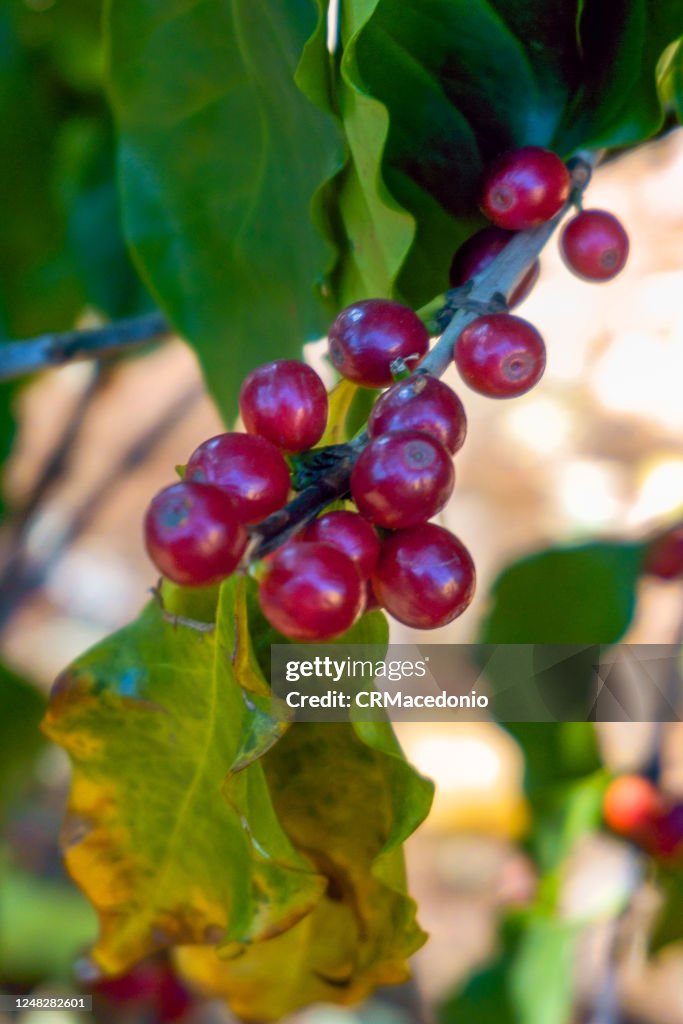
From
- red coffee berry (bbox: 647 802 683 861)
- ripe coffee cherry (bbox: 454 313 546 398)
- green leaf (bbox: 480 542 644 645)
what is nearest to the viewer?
ripe coffee cherry (bbox: 454 313 546 398)

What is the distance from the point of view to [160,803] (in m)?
0.68

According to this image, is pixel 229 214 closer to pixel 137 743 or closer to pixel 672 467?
pixel 137 743

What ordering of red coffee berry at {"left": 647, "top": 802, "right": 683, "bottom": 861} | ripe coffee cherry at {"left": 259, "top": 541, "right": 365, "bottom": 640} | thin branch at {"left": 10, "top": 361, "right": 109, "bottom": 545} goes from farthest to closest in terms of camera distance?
thin branch at {"left": 10, "top": 361, "right": 109, "bottom": 545} → red coffee berry at {"left": 647, "top": 802, "right": 683, "bottom": 861} → ripe coffee cherry at {"left": 259, "top": 541, "right": 365, "bottom": 640}

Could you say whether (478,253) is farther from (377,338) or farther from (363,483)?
(363,483)

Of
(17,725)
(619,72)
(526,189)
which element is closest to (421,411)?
(526,189)

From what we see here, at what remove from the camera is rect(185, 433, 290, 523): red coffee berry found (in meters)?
0.46

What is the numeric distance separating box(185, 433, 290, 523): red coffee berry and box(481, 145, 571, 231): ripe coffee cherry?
0.22 m

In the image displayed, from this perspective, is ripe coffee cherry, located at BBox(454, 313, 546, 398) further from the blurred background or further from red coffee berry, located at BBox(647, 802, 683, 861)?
red coffee berry, located at BBox(647, 802, 683, 861)

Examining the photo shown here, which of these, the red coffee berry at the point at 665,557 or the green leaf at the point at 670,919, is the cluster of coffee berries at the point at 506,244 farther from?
the green leaf at the point at 670,919

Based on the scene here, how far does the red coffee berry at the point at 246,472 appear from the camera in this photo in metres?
0.46

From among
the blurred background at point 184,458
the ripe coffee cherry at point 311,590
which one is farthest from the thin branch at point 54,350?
the ripe coffee cherry at point 311,590

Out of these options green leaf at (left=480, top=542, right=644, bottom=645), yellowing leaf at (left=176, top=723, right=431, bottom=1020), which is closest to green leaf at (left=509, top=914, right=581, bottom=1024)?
green leaf at (left=480, top=542, right=644, bottom=645)

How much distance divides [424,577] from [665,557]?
828 mm

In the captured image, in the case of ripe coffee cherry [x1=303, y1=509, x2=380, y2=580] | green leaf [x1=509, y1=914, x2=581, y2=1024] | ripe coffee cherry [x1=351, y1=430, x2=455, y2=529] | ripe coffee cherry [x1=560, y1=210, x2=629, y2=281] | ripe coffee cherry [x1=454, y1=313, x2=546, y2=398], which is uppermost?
ripe coffee cherry [x1=560, y1=210, x2=629, y2=281]
